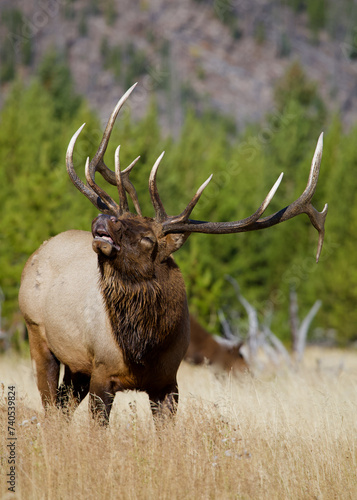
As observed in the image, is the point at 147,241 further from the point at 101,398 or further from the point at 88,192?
the point at 101,398

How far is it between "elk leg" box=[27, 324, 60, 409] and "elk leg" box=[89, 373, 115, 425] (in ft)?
2.85

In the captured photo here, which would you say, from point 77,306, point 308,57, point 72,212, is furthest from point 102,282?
point 308,57

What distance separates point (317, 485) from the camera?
3.48 m

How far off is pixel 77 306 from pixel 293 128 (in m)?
25.1

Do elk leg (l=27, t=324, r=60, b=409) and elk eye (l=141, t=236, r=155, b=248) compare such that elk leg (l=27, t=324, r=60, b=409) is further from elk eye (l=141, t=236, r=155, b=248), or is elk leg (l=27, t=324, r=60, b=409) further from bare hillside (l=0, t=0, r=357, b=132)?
bare hillside (l=0, t=0, r=357, b=132)

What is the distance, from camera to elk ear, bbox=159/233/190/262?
15.1 feet

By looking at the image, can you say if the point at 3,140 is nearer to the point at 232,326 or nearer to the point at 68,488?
the point at 232,326

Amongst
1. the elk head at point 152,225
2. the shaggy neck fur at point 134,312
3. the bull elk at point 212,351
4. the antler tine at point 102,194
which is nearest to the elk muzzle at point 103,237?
the elk head at point 152,225

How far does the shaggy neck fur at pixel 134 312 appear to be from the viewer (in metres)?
4.39

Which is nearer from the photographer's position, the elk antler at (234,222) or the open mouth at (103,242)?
the open mouth at (103,242)

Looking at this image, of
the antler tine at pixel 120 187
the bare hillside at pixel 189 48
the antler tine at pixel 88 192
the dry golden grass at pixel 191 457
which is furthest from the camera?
the bare hillside at pixel 189 48

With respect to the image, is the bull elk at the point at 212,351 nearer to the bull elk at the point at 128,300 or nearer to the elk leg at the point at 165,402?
the bull elk at the point at 128,300

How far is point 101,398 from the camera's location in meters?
4.53

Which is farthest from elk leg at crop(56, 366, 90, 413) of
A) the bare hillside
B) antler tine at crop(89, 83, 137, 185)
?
the bare hillside
